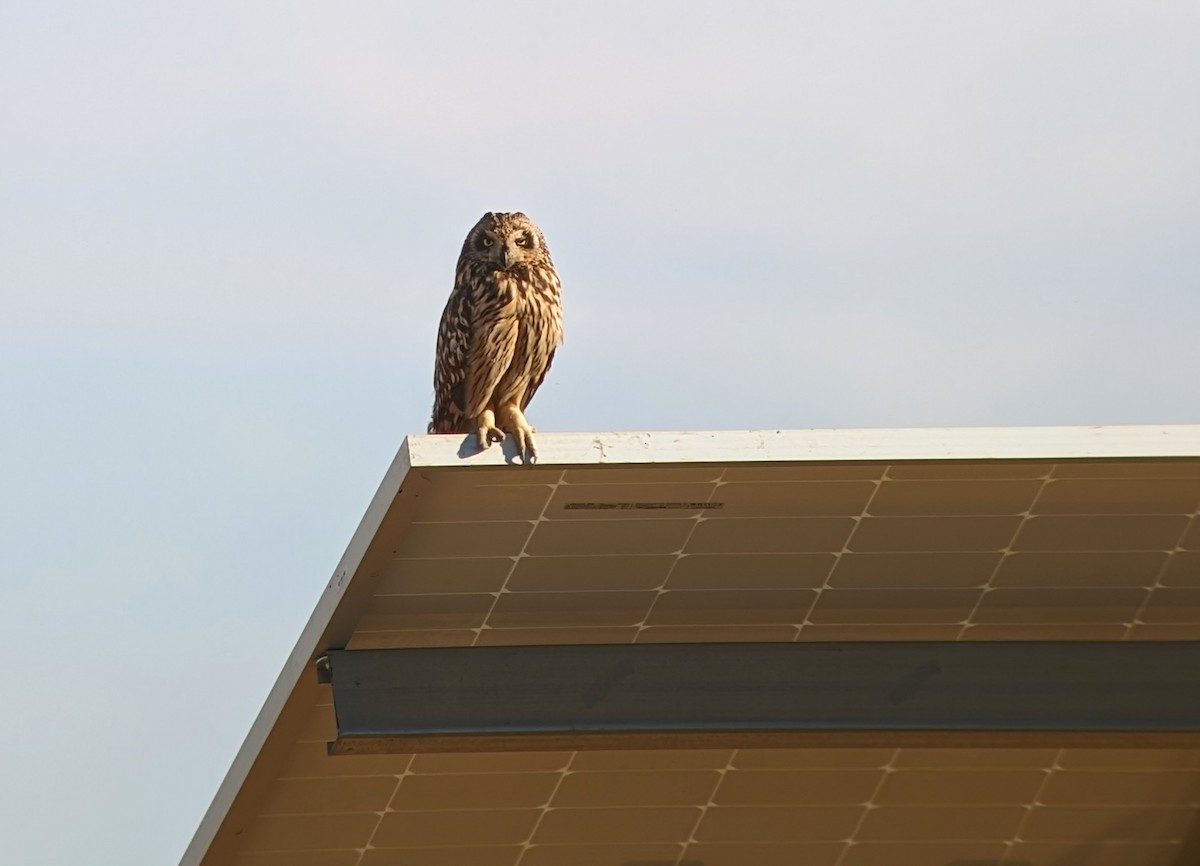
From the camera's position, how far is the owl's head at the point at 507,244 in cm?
823

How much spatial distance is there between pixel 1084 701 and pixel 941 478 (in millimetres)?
1431

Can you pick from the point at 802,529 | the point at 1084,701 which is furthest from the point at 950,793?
the point at 802,529

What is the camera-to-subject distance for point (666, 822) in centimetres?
952

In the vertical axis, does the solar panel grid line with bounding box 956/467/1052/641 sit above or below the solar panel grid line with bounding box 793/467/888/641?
above

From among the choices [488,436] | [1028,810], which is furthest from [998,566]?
[488,436]

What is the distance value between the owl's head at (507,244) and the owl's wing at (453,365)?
0.18 m

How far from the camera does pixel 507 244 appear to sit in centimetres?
824

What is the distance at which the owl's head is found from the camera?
324 inches

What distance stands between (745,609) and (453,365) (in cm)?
167

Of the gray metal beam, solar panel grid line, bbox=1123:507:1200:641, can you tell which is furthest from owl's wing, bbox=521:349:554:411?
solar panel grid line, bbox=1123:507:1200:641

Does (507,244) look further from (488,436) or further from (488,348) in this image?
(488,436)

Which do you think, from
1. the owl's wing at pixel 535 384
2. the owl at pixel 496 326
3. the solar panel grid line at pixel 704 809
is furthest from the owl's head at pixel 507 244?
the solar panel grid line at pixel 704 809

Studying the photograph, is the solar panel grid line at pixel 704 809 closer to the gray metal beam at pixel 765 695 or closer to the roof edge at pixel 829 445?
the gray metal beam at pixel 765 695

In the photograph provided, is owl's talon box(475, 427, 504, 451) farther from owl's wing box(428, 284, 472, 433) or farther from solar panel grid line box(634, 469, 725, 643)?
owl's wing box(428, 284, 472, 433)
